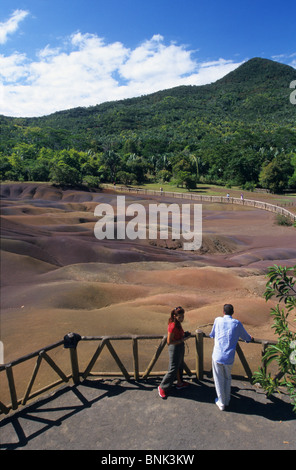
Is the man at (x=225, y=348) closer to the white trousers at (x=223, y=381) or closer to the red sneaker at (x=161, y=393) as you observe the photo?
the white trousers at (x=223, y=381)

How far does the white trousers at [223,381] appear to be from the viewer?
5.24 meters

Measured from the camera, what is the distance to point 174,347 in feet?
18.5

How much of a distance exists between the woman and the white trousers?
0.67 metres

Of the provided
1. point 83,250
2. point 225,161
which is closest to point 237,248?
point 83,250

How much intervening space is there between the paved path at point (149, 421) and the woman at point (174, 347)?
23 cm

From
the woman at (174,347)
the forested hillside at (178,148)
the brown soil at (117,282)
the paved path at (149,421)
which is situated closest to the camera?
the paved path at (149,421)

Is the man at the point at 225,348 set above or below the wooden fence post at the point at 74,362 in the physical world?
above

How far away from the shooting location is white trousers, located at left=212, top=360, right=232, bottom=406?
5.24m

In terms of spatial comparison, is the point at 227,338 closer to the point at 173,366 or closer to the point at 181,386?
the point at 173,366

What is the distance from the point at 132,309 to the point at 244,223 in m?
25.0

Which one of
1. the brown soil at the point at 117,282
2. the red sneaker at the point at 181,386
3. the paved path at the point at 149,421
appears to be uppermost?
the red sneaker at the point at 181,386

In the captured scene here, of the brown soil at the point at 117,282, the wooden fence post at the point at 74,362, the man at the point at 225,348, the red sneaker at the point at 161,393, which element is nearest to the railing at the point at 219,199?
the brown soil at the point at 117,282

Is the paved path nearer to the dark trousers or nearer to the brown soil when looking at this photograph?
the dark trousers
